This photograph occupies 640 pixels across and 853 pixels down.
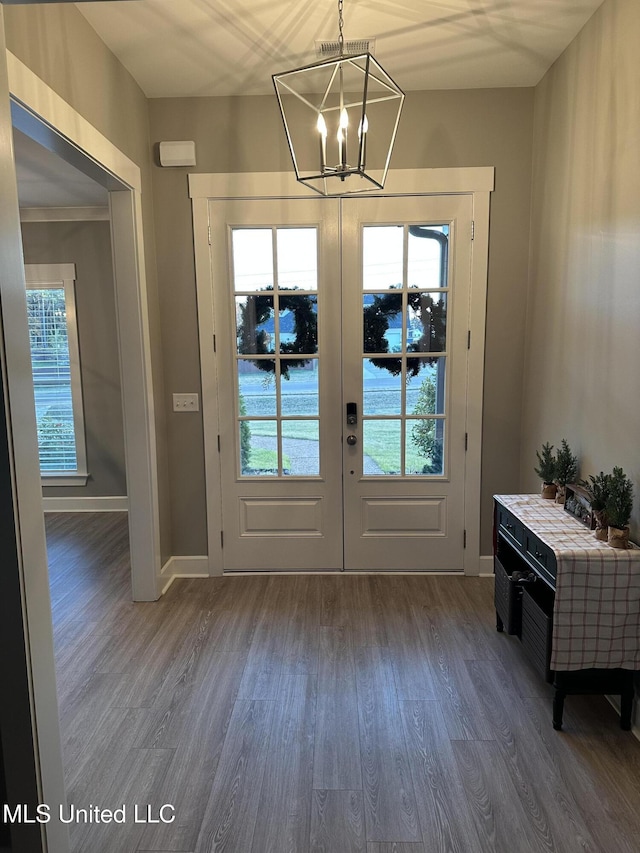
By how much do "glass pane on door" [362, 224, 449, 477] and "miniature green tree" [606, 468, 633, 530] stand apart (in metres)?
1.39

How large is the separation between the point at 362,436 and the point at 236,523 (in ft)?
3.28

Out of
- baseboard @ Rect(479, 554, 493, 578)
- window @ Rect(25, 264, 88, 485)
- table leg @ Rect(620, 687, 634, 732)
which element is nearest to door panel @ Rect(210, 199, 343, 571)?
baseboard @ Rect(479, 554, 493, 578)

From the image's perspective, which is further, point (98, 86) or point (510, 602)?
point (98, 86)

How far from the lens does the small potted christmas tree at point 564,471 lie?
2615 mm

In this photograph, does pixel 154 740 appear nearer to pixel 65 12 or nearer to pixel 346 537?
pixel 346 537

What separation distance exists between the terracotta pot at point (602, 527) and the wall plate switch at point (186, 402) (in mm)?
2330

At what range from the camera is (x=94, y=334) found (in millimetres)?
5004

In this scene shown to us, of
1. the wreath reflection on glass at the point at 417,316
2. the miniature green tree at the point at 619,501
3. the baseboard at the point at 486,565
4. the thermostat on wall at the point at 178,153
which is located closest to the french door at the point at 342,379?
the wreath reflection on glass at the point at 417,316

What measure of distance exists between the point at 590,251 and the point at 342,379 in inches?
59.4

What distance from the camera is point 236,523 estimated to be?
3.52 m

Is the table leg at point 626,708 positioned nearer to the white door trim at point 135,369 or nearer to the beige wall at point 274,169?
the beige wall at point 274,169

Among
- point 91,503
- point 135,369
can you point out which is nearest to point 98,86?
point 135,369

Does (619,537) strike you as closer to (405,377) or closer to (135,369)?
(405,377)

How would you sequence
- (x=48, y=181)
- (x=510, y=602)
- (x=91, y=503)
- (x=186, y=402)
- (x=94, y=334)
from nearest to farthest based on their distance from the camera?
1. (x=510, y=602)
2. (x=186, y=402)
3. (x=48, y=181)
4. (x=94, y=334)
5. (x=91, y=503)
